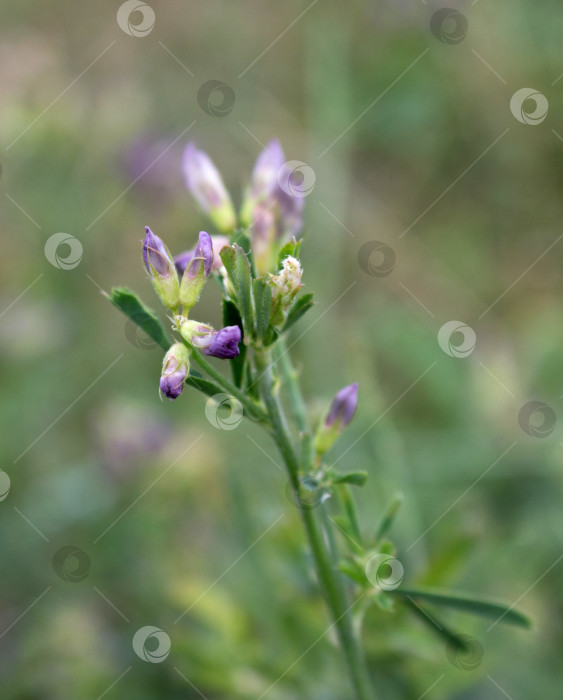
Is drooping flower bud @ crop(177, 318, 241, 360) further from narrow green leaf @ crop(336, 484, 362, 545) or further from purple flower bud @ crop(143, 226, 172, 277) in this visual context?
narrow green leaf @ crop(336, 484, 362, 545)

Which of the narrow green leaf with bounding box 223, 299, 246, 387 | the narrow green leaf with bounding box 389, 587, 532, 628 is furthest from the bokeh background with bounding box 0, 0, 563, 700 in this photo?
the narrow green leaf with bounding box 223, 299, 246, 387

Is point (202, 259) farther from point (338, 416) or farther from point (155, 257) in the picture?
point (338, 416)

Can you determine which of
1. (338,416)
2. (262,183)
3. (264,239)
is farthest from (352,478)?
(262,183)

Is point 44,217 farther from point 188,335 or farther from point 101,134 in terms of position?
point 188,335

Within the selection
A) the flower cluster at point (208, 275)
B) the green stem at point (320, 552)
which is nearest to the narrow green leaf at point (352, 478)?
the green stem at point (320, 552)

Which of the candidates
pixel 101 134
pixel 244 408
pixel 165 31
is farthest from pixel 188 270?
pixel 165 31

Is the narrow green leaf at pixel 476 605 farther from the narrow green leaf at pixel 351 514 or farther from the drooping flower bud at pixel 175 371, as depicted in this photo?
the drooping flower bud at pixel 175 371

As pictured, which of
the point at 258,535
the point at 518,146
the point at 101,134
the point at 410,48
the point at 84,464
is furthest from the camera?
the point at 410,48
